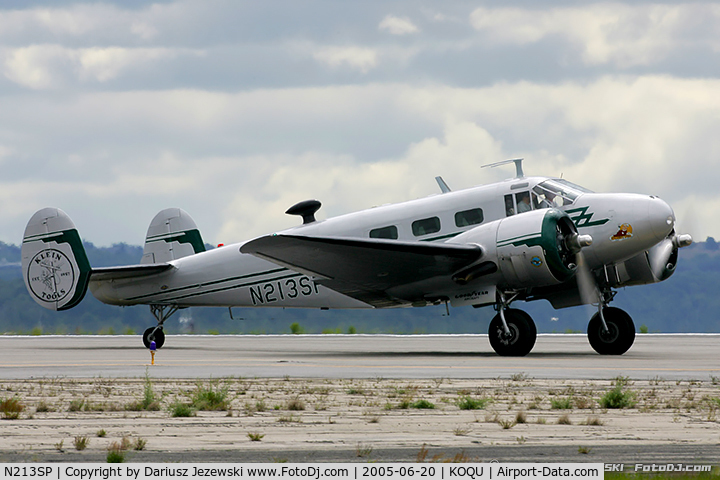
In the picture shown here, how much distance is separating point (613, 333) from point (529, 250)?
11.1ft

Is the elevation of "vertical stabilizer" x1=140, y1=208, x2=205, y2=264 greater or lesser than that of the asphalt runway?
greater

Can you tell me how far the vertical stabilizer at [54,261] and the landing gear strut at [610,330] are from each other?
15397 millimetres

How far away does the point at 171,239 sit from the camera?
30.6m

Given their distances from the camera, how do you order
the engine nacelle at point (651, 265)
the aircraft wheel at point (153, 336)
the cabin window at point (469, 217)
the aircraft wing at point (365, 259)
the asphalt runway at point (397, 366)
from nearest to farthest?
the asphalt runway at point (397, 366), the aircraft wing at point (365, 259), the engine nacelle at point (651, 265), the cabin window at point (469, 217), the aircraft wheel at point (153, 336)

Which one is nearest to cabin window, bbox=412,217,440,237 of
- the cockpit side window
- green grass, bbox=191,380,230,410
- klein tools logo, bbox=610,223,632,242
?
the cockpit side window

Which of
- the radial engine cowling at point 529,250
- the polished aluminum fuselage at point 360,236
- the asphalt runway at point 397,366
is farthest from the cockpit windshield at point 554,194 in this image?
the asphalt runway at point 397,366

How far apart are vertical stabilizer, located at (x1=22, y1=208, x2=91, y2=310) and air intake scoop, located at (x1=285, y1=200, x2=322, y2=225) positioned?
7.08m

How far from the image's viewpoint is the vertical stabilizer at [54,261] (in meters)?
27.1

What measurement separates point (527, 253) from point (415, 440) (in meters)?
11.8

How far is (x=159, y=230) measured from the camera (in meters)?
30.8

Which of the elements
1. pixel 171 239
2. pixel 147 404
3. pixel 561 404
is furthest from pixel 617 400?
pixel 171 239

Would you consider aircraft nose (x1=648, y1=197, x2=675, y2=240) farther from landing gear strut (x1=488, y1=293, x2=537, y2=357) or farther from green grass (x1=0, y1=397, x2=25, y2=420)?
green grass (x1=0, y1=397, x2=25, y2=420)

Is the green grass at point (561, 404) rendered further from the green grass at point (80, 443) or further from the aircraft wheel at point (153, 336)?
the aircraft wheel at point (153, 336)

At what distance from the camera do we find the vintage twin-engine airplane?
19656 mm
